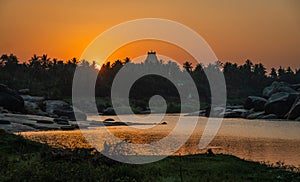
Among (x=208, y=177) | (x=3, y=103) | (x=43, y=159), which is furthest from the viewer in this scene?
(x=3, y=103)

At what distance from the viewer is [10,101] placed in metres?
74.4

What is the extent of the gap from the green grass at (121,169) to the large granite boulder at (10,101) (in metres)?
49.4

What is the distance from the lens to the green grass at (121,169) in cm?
1797

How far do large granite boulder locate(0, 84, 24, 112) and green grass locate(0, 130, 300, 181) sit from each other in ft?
162

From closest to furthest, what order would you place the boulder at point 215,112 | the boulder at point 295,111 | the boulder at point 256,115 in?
the boulder at point 295,111 → the boulder at point 256,115 → the boulder at point 215,112

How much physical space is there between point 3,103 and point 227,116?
64.1 m

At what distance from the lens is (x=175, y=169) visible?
22.7 metres

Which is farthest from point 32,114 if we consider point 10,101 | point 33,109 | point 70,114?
point 70,114

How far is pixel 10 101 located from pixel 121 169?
61.0 metres

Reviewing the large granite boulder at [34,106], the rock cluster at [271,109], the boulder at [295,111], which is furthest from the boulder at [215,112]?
the large granite boulder at [34,106]

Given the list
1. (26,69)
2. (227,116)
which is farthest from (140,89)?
(227,116)

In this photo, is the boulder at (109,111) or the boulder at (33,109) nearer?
the boulder at (33,109)

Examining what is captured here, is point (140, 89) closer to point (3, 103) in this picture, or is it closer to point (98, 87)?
point (98, 87)

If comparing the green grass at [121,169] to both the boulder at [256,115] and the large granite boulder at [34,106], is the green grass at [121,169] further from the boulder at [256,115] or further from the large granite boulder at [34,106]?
the boulder at [256,115]
